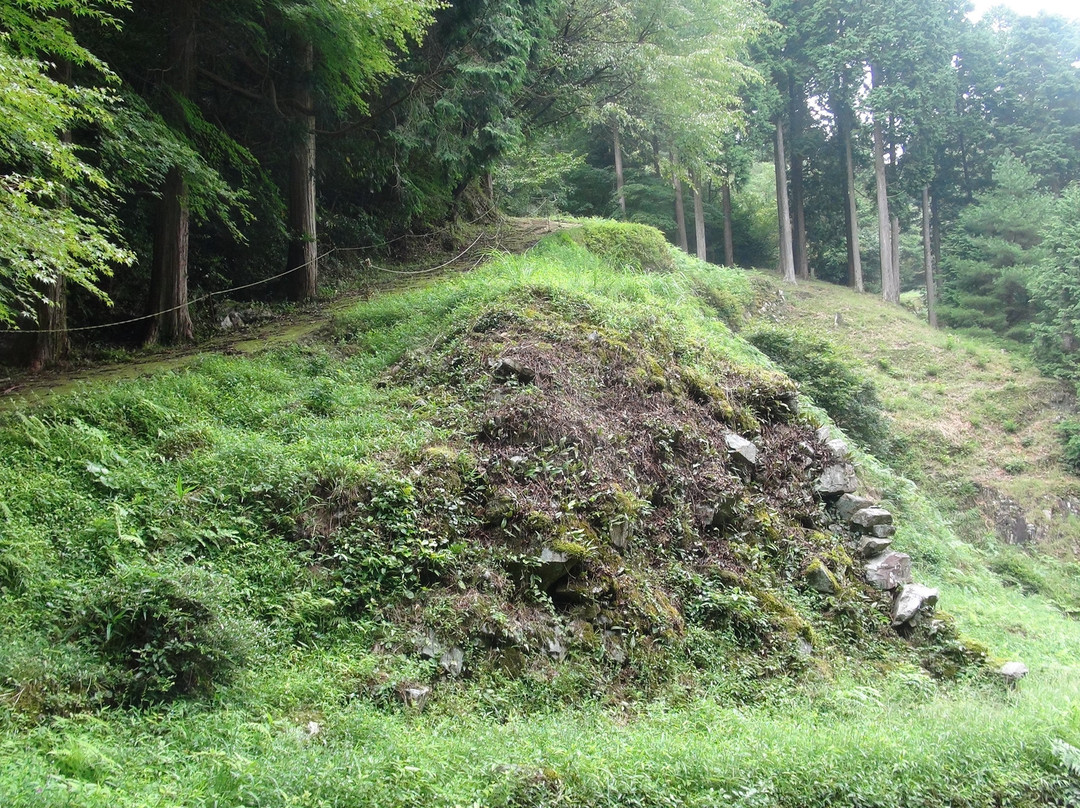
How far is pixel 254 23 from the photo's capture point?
10172 millimetres

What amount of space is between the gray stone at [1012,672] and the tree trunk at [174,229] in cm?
1096

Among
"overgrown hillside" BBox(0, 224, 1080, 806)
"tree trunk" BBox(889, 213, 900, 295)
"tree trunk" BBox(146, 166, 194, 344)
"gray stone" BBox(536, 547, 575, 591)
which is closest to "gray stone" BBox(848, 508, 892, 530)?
"overgrown hillside" BBox(0, 224, 1080, 806)

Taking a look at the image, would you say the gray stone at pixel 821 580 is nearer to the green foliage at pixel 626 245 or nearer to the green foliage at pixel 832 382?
the green foliage at pixel 832 382

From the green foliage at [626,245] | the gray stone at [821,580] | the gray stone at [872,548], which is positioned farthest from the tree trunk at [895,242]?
the gray stone at [821,580]

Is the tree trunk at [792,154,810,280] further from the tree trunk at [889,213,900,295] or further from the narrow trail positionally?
the narrow trail

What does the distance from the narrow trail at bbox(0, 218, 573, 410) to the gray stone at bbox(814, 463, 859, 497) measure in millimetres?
7435

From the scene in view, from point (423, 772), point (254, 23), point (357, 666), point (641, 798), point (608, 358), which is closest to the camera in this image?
point (423, 772)

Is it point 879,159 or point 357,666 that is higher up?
point 879,159

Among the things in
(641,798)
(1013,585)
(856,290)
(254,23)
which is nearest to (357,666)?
(641,798)

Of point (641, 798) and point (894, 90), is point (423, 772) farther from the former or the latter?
point (894, 90)

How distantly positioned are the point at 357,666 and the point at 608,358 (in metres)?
5.13

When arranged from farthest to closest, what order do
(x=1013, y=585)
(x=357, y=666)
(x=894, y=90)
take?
(x=894, y=90) < (x=1013, y=585) < (x=357, y=666)

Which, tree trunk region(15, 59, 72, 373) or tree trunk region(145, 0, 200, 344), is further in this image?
tree trunk region(145, 0, 200, 344)

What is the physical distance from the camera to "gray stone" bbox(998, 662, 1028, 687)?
7415 millimetres
